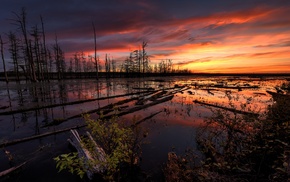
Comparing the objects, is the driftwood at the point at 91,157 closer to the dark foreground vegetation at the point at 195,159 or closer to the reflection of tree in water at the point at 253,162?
the dark foreground vegetation at the point at 195,159

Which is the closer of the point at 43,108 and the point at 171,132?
the point at 171,132

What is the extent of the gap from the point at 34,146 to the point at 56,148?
1219 millimetres

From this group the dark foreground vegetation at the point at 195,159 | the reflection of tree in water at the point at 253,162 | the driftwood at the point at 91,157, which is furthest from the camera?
the driftwood at the point at 91,157

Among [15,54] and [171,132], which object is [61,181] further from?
[15,54]

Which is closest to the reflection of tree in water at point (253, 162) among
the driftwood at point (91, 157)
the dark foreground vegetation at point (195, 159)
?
the dark foreground vegetation at point (195, 159)

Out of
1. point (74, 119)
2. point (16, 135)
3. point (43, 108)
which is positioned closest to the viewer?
point (16, 135)

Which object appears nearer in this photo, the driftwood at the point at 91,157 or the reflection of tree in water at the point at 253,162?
the reflection of tree in water at the point at 253,162

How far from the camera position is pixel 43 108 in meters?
14.6

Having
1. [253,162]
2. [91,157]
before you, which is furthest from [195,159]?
[91,157]

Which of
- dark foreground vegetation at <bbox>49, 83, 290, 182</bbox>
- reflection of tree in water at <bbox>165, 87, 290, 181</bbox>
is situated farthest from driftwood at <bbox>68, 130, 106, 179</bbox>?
reflection of tree in water at <bbox>165, 87, 290, 181</bbox>

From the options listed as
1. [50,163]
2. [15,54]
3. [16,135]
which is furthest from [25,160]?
[15,54]

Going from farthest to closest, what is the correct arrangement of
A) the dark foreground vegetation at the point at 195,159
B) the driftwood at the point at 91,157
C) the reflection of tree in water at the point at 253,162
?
the driftwood at the point at 91,157, the dark foreground vegetation at the point at 195,159, the reflection of tree in water at the point at 253,162

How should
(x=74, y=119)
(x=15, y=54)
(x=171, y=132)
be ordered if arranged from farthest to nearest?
(x=15, y=54) → (x=74, y=119) → (x=171, y=132)

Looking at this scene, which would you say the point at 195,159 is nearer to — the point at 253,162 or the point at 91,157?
the point at 253,162
